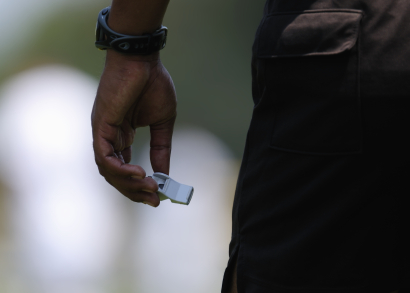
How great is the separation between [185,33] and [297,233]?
3.19 metres

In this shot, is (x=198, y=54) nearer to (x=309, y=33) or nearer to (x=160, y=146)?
(x=160, y=146)

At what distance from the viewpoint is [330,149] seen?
64 centimetres

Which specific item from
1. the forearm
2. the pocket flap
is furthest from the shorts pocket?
the forearm

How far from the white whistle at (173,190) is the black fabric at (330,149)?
180mm

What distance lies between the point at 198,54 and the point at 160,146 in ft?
9.04

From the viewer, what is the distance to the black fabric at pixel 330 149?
606mm

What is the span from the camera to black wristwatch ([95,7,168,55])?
812 millimetres

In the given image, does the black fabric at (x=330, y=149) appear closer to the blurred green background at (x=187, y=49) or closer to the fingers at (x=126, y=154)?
the fingers at (x=126, y=154)

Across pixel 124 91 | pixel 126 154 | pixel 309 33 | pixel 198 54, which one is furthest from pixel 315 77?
pixel 198 54

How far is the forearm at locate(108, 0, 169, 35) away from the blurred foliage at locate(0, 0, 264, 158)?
2260 millimetres

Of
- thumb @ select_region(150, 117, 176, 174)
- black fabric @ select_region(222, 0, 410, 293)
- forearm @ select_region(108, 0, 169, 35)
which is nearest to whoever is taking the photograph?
black fabric @ select_region(222, 0, 410, 293)

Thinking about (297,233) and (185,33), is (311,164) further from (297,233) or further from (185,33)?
(185,33)

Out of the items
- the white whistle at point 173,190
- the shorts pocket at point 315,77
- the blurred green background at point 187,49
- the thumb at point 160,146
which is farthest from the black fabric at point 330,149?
the blurred green background at point 187,49

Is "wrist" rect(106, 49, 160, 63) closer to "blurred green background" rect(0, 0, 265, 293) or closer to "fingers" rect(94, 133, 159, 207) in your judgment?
"fingers" rect(94, 133, 159, 207)
